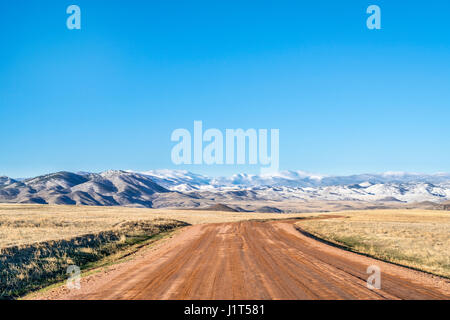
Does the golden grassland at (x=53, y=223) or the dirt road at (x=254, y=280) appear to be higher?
the dirt road at (x=254, y=280)

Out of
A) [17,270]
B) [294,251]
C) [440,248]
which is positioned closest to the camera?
[17,270]

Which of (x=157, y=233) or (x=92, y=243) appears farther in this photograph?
(x=157, y=233)

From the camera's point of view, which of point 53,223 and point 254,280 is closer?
point 254,280

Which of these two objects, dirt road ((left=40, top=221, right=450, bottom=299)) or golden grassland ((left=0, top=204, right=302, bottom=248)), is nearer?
dirt road ((left=40, top=221, right=450, bottom=299))

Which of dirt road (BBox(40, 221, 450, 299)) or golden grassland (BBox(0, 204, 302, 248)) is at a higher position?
dirt road (BBox(40, 221, 450, 299))

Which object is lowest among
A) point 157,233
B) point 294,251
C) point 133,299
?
point 157,233

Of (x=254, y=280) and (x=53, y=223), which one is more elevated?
(x=254, y=280)

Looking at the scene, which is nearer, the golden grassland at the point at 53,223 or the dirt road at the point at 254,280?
the dirt road at the point at 254,280
